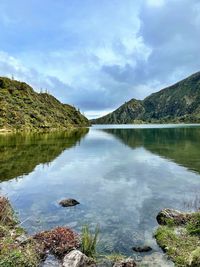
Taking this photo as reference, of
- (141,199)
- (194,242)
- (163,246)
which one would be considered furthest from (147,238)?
(141,199)

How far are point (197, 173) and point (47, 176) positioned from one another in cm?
2028

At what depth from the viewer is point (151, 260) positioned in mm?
16391

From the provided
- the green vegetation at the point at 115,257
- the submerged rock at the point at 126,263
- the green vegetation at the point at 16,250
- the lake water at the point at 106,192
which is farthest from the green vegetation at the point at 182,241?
the green vegetation at the point at 16,250

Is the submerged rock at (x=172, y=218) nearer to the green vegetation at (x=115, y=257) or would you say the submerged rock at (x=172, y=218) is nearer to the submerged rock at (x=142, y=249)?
the submerged rock at (x=142, y=249)

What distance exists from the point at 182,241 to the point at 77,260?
6.79 meters

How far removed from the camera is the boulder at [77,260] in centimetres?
1471

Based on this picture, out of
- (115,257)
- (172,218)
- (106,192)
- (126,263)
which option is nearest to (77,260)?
(115,257)

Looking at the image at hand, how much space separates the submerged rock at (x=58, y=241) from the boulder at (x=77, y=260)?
1.26 m

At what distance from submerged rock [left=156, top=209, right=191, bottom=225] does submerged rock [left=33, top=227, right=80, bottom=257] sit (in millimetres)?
6741

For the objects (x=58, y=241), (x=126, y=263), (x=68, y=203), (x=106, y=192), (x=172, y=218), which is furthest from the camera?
(x=106, y=192)

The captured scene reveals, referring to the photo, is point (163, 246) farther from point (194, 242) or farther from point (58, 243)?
point (58, 243)

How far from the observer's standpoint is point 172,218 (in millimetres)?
21734

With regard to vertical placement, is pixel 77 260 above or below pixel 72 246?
above

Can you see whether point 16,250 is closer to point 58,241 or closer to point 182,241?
point 58,241
